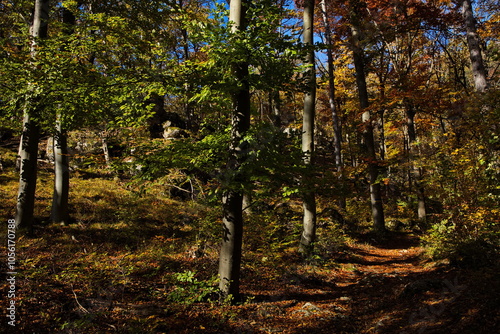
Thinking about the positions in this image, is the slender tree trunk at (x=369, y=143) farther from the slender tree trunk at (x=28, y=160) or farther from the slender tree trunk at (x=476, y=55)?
the slender tree trunk at (x=28, y=160)

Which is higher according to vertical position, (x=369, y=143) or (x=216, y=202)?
(x=369, y=143)

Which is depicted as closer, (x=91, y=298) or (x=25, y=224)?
(x=91, y=298)

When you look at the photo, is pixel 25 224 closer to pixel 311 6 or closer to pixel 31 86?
pixel 31 86

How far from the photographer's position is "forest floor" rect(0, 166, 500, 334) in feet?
14.4

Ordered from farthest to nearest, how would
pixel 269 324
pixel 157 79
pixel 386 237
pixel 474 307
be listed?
pixel 386 237
pixel 269 324
pixel 157 79
pixel 474 307

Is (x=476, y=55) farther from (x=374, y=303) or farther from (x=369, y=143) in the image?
(x=374, y=303)

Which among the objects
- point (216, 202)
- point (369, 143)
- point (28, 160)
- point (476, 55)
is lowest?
point (216, 202)

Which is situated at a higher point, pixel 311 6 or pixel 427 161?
pixel 311 6

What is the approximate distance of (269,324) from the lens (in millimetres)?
4957

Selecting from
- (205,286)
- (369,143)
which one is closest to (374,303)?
(205,286)

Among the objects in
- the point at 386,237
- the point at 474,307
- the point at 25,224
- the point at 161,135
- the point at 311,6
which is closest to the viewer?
the point at 474,307

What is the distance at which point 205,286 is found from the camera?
5.65 meters

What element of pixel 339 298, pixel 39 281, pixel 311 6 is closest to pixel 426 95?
pixel 311 6

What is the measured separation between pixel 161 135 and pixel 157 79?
520 inches
